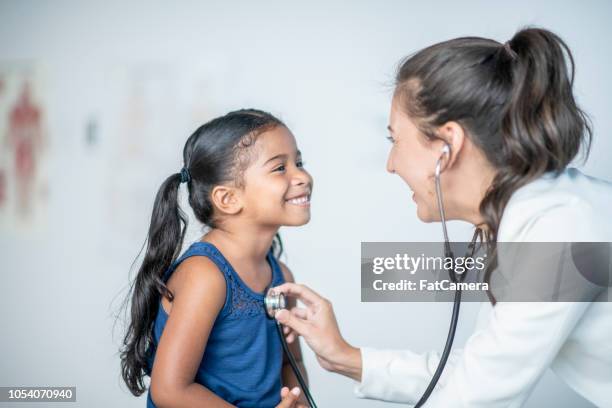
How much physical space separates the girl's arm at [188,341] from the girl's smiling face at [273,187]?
20 cm

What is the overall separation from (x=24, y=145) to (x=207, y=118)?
0.74 metres

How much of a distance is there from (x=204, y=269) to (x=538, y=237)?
2.21 ft

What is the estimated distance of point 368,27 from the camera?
2.18 metres

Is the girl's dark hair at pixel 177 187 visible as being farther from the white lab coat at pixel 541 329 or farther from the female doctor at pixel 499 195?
the white lab coat at pixel 541 329

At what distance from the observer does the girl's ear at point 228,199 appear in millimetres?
1471

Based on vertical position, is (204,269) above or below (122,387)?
above

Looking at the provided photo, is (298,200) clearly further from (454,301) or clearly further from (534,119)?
(534,119)

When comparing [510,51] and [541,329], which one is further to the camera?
[510,51]

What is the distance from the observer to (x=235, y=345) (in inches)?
55.0

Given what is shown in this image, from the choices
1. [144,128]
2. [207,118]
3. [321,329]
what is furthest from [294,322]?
[144,128]

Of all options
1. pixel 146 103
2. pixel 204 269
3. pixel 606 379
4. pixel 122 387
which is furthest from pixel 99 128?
pixel 606 379

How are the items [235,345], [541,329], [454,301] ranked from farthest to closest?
[235,345]
[454,301]
[541,329]

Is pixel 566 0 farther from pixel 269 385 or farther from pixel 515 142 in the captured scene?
pixel 269 385

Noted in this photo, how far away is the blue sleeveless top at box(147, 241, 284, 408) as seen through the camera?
1377 mm
